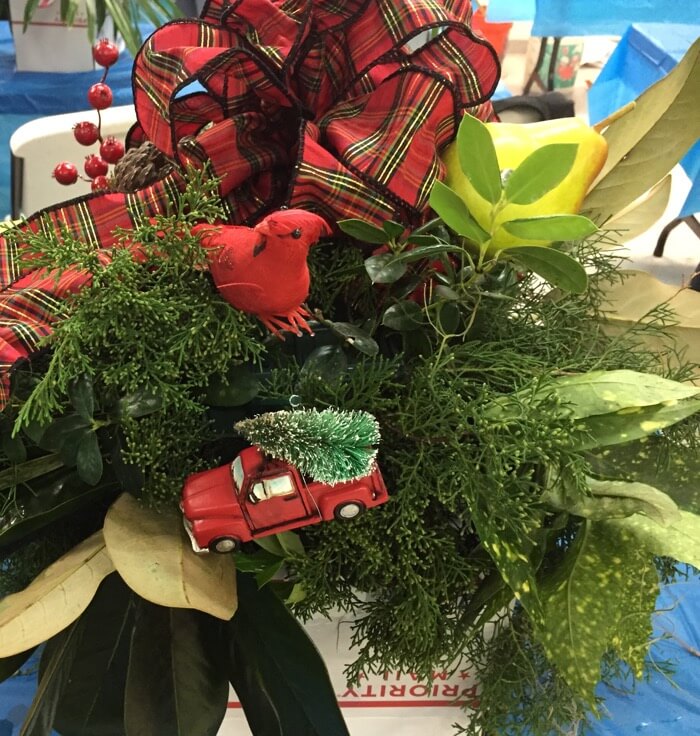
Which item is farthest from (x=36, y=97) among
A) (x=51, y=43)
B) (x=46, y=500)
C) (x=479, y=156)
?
(x=479, y=156)

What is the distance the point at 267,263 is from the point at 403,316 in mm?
92

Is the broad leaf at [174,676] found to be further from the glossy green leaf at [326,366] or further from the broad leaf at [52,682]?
the glossy green leaf at [326,366]

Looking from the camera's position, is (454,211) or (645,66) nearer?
(454,211)

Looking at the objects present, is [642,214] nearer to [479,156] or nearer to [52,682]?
[479,156]

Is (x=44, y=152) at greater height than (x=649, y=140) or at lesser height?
lesser

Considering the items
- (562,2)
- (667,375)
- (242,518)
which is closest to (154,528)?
(242,518)

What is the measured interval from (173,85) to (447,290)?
0.64 ft

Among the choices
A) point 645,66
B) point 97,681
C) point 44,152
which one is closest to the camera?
point 97,681

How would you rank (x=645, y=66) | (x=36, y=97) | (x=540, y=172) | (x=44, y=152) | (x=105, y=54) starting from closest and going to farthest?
(x=540, y=172) < (x=105, y=54) < (x=44, y=152) < (x=36, y=97) < (x=645, y=66)

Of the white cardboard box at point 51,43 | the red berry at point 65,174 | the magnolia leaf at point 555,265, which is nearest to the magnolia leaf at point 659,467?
the magnolia leaf at point 555,265

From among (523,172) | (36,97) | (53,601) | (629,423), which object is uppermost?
(523,172)

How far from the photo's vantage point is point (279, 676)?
414 mm

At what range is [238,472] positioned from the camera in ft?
1.16

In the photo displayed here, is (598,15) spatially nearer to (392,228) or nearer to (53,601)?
(392,228)
